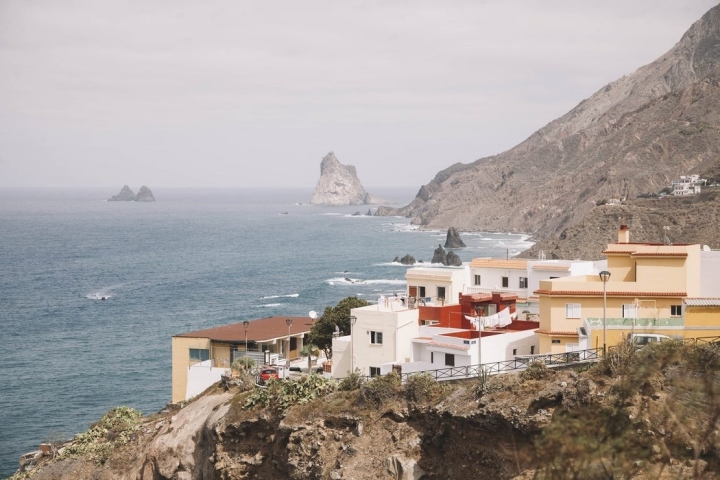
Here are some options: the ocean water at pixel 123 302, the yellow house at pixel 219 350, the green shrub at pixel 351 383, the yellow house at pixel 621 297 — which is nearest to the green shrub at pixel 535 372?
the yellow house at pixel 621 297

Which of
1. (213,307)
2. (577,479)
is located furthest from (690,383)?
(213,307)

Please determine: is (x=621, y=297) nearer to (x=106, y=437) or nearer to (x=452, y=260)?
(x=106, y=437)

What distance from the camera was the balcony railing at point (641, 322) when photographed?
88.1 feet

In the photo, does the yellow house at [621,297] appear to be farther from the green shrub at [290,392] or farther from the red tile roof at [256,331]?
the red tile roof at [256,331]

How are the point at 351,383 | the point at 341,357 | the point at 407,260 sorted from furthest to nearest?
the point at 407,260
the point at 341,357
the point at 351,383

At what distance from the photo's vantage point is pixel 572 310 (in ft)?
94.5

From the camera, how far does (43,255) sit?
16538cm

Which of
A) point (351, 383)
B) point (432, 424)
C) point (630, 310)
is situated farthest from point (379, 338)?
point (630, 310)

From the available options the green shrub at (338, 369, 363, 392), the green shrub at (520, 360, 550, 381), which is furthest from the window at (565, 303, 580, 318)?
the green shrub at (338, 369, 363, 392)

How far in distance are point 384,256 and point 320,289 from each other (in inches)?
2090

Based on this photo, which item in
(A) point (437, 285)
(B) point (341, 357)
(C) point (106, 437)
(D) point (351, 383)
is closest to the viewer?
(D) point (351, 383)

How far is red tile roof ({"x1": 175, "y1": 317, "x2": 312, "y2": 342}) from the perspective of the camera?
39.1 meters

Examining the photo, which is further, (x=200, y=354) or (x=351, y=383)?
(x=200, y=354)

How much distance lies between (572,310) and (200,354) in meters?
17.6
